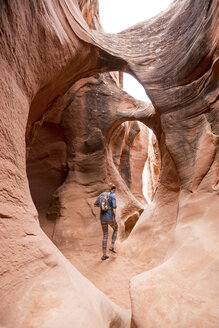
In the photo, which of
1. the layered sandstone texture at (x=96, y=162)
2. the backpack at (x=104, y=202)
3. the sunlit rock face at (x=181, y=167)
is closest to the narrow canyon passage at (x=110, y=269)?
the layered sandstone texture at (x=96, y=162)

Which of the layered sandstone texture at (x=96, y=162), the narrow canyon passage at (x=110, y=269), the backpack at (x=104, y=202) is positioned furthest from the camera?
the backpack at (x=104, y=202)

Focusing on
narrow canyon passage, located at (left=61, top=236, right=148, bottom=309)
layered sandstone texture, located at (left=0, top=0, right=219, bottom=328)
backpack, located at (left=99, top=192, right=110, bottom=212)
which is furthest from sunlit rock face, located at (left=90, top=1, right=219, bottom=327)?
backpack, located at (left=99, top=192, right=110, bottom=212)

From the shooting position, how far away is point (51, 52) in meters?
3.49

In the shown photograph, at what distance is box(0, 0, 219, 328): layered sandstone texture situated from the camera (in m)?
1.99

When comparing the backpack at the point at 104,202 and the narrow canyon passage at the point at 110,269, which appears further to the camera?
the backpack at the point at 104,202

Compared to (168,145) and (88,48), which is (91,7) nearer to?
(88,48)

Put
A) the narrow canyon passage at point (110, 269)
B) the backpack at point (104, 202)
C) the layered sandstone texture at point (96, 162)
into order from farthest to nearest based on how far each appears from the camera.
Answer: the backpack at point (104, 202) < the narrow canyon passage at point (110, 269) < the layered sandstone texture at point (96, 162)

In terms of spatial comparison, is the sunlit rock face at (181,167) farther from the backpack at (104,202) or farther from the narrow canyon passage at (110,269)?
the backpack at (104,202)

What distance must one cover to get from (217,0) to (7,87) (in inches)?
146

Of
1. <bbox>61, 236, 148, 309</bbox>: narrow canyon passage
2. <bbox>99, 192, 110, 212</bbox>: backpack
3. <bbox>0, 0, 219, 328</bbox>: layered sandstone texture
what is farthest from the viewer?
<bbox>99, 192, 110, 212</bbox>: backpack

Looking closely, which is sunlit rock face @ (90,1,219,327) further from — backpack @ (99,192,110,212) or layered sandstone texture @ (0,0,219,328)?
backpack @ (99,192,110,212)

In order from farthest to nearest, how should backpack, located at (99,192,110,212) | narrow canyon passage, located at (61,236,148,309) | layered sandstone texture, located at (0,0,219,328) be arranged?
backpack, located at (99,192,110,212)
narrow canyon passage, located at (61,236,148,309)
layered sandstone texture, located at (0,0,219,328)

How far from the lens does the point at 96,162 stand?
722 centimetres

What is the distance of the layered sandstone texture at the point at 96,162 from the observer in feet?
6.52
